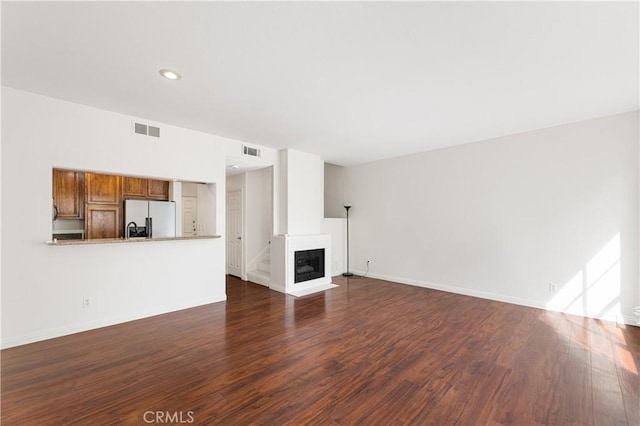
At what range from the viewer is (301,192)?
582 centimetres

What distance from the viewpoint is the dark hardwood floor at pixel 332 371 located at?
198 cm

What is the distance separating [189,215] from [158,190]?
1023 millimetres

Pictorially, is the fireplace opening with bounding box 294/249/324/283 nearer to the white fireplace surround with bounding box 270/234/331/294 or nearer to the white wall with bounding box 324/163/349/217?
the white fireplace surround with bounding box 270/234/331/294

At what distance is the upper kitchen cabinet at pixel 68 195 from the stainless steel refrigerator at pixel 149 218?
0.80 meters

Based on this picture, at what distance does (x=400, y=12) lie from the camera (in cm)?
184

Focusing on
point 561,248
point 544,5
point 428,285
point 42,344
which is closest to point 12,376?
point 42,344

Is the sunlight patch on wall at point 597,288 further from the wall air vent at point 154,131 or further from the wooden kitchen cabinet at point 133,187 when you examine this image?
the wooden kitchen cabinet at point 133,187

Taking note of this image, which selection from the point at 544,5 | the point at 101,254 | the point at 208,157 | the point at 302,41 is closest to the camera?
the point at 544,5

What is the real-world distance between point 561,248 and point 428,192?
2.27 meters

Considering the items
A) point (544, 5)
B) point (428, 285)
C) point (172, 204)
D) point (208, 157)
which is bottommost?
point (428, 285)

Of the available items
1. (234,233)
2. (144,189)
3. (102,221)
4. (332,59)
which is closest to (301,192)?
(234,233)

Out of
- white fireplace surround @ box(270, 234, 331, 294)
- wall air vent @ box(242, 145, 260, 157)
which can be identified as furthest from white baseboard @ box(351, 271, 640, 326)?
wall air vent @ box(242, 145, 260, 157)

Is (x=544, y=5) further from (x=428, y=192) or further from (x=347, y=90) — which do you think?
(x=428, y=192)

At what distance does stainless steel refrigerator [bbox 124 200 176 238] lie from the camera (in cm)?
509
